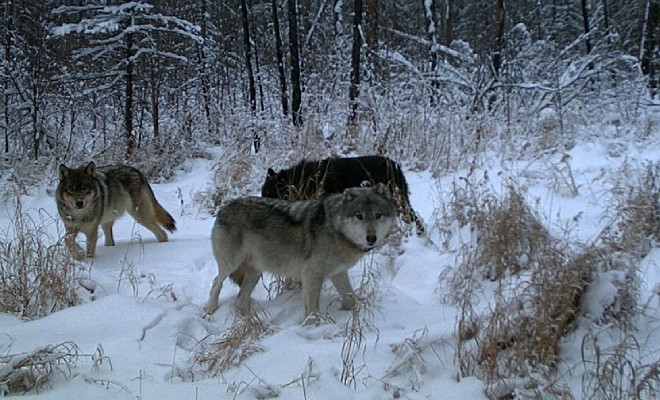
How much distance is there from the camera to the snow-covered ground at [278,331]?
2.83m

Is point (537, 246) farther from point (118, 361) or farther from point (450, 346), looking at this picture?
point (118, 361)

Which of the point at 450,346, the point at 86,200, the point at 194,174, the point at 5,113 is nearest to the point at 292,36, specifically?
the point at 194,174

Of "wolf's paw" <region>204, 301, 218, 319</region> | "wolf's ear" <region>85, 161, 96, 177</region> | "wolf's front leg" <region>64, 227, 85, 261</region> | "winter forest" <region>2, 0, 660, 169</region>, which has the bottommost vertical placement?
"wolf's paw" <region>204, 301, 218, 319</region>

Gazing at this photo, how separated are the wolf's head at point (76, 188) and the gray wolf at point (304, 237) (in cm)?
248

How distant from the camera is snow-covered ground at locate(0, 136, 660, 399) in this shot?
9.28 ft

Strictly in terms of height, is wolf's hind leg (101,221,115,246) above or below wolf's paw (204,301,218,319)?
above

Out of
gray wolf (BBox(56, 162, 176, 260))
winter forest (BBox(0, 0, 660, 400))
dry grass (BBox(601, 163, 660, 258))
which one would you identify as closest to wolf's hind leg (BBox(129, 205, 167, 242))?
gray wolf (BBox(56, 162, 176, 260))

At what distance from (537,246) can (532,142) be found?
16.4 feet

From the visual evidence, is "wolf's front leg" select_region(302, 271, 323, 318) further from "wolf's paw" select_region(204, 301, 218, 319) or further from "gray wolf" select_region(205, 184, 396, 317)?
"wolf's paw" select_region(204, 301, 218, 319)

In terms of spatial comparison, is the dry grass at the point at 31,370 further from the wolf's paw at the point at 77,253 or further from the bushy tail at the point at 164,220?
the bushy tail at the point at 164,220

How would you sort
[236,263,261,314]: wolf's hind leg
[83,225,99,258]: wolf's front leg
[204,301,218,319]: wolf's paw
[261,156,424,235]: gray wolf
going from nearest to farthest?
1. [204,301,218,319]: wolf's paw
2. [236,263,261,314]: wolf's hind leg
3. [83,225,99,258]: wolf's front leg
4. [261,156,424,235]: gray wolf

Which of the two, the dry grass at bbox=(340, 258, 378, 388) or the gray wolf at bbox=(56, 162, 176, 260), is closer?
the dry grass at bbox=(340, 258, 378, 388)

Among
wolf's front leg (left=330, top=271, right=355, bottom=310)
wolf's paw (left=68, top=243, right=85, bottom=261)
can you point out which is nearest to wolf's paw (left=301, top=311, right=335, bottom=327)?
wolf's front leg (left=330, top=271, right=355, bottom=310)

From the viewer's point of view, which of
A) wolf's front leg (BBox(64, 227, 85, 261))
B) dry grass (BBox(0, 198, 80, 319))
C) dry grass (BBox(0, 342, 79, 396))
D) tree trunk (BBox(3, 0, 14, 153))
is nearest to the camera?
dry grass (BBox(0, 342, 79, 396))
